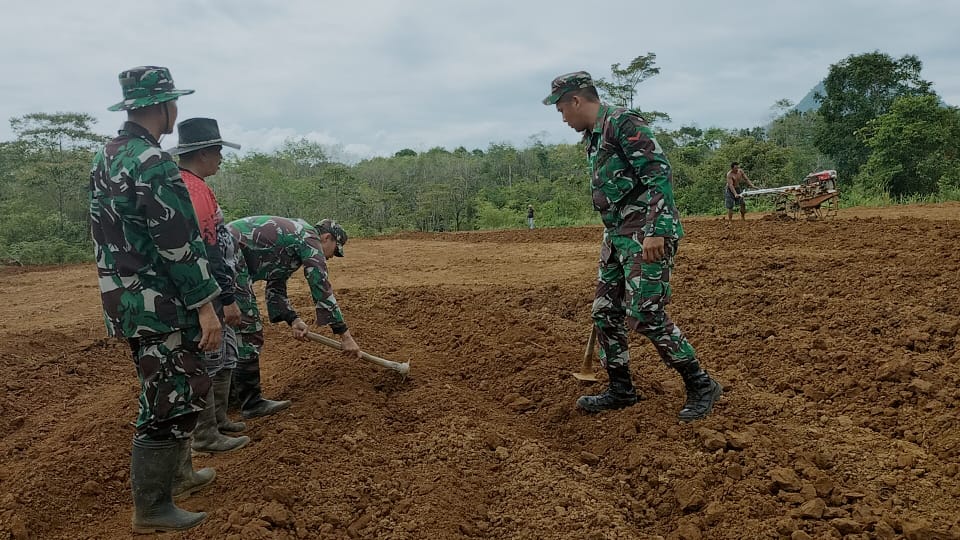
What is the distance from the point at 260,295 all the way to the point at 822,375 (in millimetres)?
7719

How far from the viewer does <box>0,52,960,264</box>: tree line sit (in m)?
19.2

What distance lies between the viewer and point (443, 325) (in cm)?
653

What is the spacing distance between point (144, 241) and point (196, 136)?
1.11 m

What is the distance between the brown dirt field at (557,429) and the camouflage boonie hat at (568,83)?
1818mm

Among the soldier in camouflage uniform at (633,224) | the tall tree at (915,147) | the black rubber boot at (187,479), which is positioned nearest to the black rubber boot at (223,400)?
the black rubber boot at (187,479)

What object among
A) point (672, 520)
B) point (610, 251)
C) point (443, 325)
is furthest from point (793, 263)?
point (672, 520)

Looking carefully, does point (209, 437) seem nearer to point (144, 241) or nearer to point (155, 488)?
point (155, 488)

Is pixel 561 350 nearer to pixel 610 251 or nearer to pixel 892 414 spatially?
pixel 610 251

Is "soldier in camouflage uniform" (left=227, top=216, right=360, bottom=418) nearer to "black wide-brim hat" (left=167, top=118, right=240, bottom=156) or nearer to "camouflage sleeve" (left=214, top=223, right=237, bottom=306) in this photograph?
"camouflage sleeve" (left=214, top=223, right=237, bottom=306)

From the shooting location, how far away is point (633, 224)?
10.8 ft

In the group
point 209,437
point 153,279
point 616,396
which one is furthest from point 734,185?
point 153,279

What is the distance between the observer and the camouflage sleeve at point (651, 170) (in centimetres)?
315

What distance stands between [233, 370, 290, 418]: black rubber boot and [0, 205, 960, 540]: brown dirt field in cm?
17

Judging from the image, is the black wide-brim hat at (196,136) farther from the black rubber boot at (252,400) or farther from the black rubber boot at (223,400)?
the black rubber boot at (252,400)
